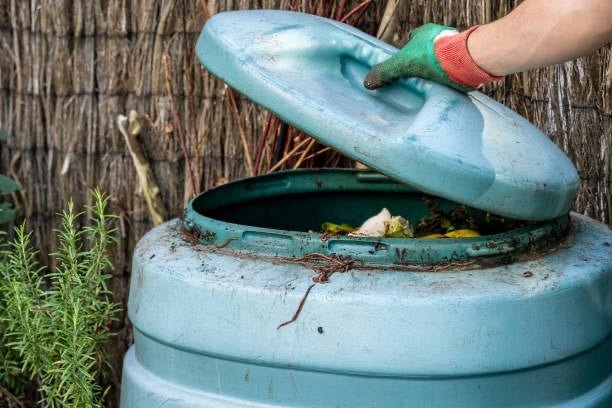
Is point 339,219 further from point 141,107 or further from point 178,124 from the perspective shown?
point 141,107

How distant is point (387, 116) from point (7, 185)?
1522 mm

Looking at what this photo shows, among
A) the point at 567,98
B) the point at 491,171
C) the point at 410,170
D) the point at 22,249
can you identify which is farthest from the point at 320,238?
the point at 567,98

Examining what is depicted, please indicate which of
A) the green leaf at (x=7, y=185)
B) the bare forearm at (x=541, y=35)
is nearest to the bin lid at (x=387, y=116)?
the bare forearm at (x=541, y=35)

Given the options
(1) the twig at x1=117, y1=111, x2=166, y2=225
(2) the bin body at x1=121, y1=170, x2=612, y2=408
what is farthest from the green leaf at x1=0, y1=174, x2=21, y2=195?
(2) the bin body at x1=121, y1=170, x2=612, y2=408

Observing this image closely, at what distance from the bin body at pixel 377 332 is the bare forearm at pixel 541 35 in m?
0.39

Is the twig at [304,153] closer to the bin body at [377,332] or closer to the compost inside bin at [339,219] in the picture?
the compost inside bin at [339,219]

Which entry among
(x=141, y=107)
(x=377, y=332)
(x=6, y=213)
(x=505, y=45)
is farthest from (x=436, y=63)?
(x=6, y=213)

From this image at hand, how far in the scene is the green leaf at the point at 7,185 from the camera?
2891 millimetres

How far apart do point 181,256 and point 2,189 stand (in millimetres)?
1215

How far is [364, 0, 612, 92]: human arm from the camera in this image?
5.28 feet

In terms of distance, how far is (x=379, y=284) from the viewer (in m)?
1.69

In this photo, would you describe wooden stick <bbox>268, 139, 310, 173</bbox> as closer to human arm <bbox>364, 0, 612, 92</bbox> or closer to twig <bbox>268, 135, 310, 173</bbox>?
twig <bbox>268, 135, 310, 173</bbox>

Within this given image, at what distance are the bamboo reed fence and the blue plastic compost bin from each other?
0.81m

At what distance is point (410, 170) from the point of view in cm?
169
